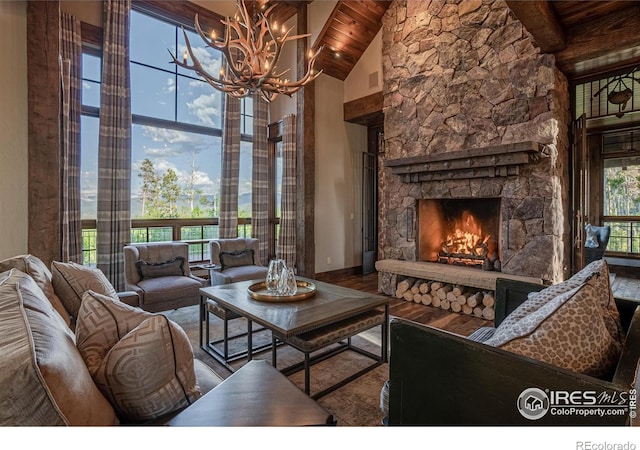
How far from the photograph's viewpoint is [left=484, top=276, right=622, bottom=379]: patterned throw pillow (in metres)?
0.99

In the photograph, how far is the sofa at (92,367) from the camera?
622 millimetres

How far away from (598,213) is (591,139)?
1565mm

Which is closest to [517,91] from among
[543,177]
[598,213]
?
[543,177]

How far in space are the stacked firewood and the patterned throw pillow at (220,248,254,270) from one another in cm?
214

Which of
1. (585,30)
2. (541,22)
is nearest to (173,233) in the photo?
(541,22)

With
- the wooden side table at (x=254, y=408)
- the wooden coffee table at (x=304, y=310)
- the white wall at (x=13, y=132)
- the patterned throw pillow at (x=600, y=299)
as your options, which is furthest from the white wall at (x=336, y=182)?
the wooden side table at (x=254, y=408)

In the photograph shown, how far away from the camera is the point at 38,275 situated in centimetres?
170

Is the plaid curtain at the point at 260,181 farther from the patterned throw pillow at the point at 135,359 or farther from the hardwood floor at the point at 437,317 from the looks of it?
the patterned throw pillow at the point at 135,359

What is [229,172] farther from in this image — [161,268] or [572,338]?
[572,338]

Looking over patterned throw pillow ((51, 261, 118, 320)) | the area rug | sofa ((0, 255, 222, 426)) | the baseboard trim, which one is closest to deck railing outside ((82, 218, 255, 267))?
the baseboard trim

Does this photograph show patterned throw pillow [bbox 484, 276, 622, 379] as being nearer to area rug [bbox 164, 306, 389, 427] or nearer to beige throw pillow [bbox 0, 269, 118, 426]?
area rug [bbox 164, 306, 389, 427]

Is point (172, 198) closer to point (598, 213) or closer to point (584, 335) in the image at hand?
point (584, 335)

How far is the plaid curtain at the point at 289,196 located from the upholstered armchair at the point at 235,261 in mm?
877

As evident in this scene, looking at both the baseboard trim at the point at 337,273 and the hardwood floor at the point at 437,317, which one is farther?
the baseboard trim at the point at 337,273
